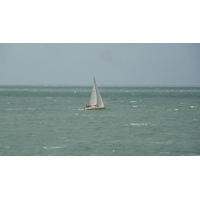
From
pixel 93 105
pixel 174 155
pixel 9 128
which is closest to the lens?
pixel 174 155

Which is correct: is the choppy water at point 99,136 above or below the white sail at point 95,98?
below

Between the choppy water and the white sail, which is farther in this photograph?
the white sail

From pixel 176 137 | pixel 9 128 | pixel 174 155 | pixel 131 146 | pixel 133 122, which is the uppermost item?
pixel 133 122

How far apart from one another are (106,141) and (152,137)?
6.58 m

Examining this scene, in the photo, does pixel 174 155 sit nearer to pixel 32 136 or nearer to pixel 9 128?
pixel 32 136

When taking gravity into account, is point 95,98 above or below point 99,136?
above

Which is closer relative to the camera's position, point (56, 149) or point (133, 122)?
point (56, 149)

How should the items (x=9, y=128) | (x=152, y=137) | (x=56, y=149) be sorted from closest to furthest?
(x=56, y=149) < (x=152, y=137) < (x=9, y=128)

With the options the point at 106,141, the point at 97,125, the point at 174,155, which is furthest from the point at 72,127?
the point at 174,155

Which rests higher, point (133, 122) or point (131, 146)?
point (133, 122)

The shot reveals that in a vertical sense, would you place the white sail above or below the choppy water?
above

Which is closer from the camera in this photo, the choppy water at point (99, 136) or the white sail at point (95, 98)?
the choppy water at point (99, 136)

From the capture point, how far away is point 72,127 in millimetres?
57812

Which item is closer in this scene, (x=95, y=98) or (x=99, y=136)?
(x=99, y=136)
